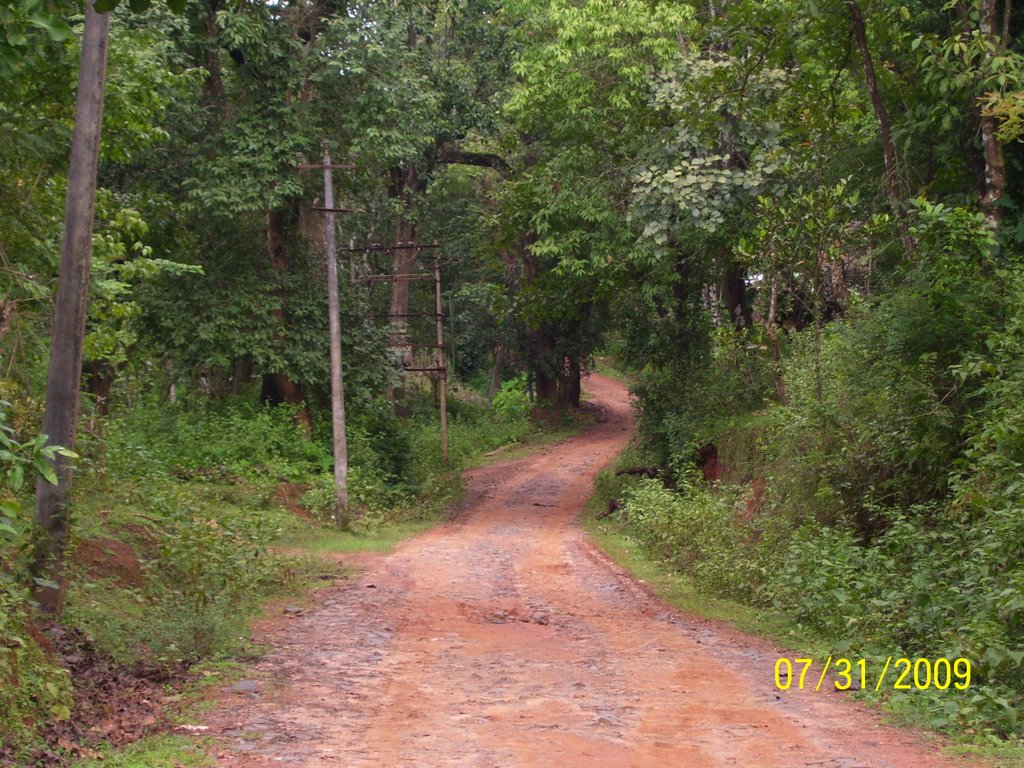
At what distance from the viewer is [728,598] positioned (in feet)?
40.9

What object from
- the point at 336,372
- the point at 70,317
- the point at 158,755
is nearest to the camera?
the point at 158,755

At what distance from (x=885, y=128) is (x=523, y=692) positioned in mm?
8336

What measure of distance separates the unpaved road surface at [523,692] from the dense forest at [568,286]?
33.4 inches

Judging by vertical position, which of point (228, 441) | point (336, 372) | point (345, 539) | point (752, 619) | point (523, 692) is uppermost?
point (336, 372)

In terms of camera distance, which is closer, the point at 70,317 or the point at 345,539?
the point at 70,317

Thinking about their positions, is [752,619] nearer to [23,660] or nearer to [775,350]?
[23,660]

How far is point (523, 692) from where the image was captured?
314 inches

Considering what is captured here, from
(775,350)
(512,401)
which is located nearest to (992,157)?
(775,350)

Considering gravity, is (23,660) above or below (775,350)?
below

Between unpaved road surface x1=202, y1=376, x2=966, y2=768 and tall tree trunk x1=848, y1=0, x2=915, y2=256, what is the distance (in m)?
5.39

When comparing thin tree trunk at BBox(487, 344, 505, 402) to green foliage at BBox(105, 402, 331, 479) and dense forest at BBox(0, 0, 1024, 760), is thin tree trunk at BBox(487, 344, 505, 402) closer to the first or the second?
dense forest at BBox(0, 0, 1024, 760)

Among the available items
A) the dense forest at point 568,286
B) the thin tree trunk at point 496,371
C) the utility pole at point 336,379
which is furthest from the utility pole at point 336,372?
the thin tree trunk at point 496,371

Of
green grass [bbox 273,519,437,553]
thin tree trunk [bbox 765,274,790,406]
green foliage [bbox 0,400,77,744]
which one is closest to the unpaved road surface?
green foliage [bbox 0,400,77,744]

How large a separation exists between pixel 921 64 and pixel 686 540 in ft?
23.0
